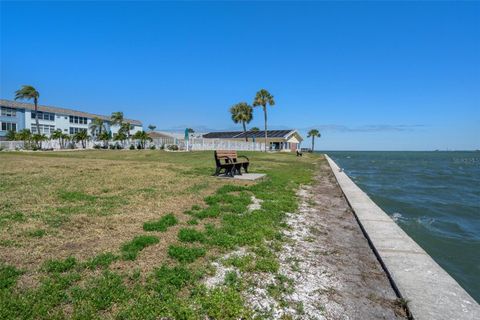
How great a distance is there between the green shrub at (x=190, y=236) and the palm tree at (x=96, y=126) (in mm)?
66978

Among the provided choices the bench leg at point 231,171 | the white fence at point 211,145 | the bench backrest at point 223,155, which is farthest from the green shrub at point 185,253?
the white fence at point 211,145

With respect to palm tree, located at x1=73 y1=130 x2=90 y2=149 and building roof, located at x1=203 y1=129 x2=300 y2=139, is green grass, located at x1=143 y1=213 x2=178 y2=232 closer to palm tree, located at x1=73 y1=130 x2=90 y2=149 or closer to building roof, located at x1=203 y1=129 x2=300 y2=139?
palm tree, located at x1=73 y1=130 x2=90 y2=149

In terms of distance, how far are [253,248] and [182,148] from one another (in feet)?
147

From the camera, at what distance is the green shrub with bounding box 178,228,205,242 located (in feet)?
17.2

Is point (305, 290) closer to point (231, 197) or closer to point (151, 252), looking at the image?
point (151, 252)

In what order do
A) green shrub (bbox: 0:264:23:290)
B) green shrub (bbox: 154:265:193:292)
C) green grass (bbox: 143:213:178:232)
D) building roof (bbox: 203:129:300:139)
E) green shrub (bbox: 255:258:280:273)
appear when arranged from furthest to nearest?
building roof (bbox: 203:129:300:139), green grass (bbox: 143:213:178:232), green shrub (bbox: 255:258:280:273), green shrub (bbox: 154:265:193:292), green shrub (bbox: 0:264:23:290)

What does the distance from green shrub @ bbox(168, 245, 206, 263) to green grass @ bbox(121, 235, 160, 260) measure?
0.39 metres

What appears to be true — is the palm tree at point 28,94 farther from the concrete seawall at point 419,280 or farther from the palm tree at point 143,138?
the concrete seawall at point 419,280

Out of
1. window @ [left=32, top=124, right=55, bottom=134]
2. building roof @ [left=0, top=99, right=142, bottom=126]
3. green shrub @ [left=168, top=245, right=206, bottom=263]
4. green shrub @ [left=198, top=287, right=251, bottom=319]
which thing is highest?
building roof @ [left=0, top=99, right=142, bottom=126]

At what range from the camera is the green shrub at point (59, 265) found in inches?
155

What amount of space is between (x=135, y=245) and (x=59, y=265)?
1059 millimetres

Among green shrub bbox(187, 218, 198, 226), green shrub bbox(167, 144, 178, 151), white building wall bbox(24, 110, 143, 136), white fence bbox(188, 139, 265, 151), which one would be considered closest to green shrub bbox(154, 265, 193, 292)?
green shrub bbox(187, 218, 198, 226)

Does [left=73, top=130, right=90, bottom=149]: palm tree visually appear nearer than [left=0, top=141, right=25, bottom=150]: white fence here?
No

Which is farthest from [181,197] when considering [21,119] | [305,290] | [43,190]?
[21,119]
